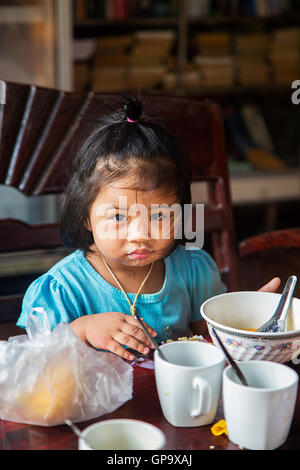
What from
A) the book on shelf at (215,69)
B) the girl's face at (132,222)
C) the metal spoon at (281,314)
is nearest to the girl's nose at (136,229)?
the girl's face at (132,222)

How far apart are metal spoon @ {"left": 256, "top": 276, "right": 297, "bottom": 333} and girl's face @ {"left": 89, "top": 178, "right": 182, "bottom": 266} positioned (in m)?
0.20

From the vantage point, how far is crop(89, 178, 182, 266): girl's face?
0.90 metres

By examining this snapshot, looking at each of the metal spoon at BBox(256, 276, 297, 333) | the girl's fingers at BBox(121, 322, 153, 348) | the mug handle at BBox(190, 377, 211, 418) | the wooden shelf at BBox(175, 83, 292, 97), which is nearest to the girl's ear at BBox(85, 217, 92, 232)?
the girl's fingers at BBox(121, 322, 153, 348)

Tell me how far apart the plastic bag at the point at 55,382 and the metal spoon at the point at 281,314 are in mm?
262

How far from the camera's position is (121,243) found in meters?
0.91

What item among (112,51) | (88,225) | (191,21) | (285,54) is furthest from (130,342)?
(285,54)

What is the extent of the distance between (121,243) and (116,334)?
0.15m

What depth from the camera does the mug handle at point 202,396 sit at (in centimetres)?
62

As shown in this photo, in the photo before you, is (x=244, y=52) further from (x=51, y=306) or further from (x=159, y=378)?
(x=159, y=378)

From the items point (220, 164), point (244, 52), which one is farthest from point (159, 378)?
point (244, 52)

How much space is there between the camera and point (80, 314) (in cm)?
100

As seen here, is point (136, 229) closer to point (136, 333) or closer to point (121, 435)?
point (136, 333)

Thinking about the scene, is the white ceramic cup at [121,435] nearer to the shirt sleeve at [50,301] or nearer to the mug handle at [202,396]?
the mug handle at [202,396]

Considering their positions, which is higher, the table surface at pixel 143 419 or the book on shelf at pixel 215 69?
the book on shelf at pixel 215 69
